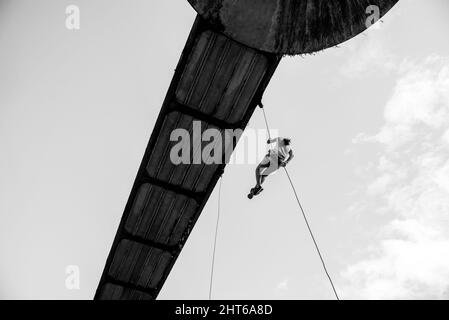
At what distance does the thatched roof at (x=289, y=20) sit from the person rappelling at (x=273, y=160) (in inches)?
91.8

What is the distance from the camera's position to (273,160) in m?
7.59

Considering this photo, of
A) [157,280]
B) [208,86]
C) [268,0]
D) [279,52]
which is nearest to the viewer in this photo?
[268,0]

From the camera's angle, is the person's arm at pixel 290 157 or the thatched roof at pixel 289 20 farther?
the person's arm at pixel 290 157

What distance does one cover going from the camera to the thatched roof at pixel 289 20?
5.21m

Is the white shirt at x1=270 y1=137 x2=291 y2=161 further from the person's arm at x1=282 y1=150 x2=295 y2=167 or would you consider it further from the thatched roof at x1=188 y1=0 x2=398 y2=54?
the thatched roof at x1=188 y1=0 x2=398 y2=54

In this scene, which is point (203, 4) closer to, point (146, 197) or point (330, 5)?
point (330, 5)

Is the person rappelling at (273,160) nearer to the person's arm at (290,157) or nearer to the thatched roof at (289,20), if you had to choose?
the person's arm at (290,157)

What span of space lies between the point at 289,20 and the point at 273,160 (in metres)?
3.09

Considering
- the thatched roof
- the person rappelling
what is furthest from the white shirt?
the thatched roof

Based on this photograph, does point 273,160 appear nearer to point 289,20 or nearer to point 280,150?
point 280,150

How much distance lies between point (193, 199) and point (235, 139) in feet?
6.00

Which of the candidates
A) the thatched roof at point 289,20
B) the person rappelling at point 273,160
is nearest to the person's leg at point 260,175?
the person rappelling at point 273,160
